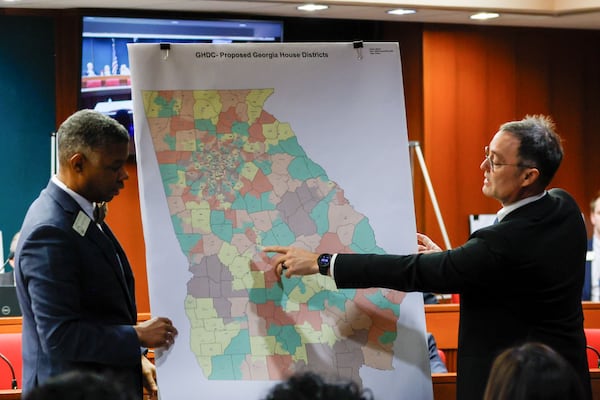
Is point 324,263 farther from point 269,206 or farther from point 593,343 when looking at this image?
point 593,343

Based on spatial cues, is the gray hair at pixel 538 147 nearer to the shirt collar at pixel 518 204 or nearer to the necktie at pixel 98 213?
the shirt collar at pixel 518 204

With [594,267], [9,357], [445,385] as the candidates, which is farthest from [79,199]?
[594,267]

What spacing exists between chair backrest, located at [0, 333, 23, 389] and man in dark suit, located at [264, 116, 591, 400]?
6.21ft

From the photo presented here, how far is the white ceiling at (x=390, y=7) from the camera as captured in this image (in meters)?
6.89

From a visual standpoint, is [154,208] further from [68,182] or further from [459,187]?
[459,187]

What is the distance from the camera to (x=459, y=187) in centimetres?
807

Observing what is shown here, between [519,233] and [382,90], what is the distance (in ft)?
2.25

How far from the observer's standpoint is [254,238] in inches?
128

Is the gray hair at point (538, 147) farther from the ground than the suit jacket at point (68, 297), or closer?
farther from the ground

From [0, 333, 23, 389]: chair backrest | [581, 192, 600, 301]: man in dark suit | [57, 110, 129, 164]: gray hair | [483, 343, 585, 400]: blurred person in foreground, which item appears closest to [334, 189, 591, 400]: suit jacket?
[57, 110, 129, 164]: gray hair

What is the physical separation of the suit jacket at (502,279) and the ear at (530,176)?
0.07 m

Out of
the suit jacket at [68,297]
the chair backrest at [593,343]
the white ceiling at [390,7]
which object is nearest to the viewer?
the suit jacket at [68,297]

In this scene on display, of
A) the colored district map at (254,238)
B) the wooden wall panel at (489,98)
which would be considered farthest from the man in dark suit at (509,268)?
the wooden wall panel at (489,98)

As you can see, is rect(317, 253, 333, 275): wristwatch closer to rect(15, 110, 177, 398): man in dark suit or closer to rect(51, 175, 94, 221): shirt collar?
rect(15, 110, 177, 398): man in dark suit
